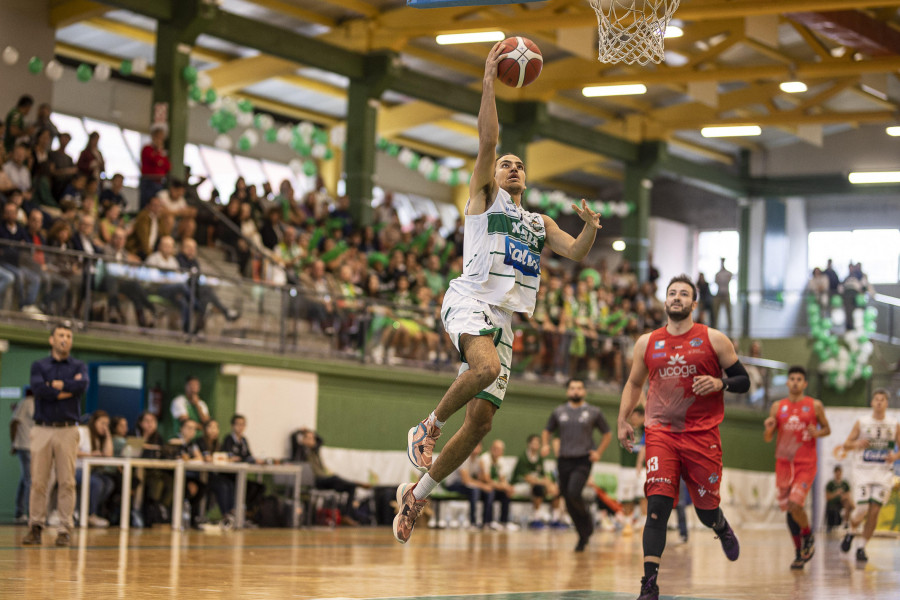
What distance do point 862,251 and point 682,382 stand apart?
3459 cm

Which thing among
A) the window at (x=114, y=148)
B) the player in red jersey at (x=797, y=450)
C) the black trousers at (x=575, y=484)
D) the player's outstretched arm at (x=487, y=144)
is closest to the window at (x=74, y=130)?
the window at (x=114, y=148)

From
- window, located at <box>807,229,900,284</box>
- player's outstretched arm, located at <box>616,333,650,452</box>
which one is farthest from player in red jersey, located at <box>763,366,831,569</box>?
window, located at <box>807,229,900,284</box>

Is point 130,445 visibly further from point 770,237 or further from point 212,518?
point 770,237

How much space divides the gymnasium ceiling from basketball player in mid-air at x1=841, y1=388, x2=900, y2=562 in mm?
9700

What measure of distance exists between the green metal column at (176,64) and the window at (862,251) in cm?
2482

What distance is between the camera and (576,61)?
2991 centimetres

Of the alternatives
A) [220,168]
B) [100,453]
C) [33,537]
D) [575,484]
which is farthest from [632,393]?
[220,168]

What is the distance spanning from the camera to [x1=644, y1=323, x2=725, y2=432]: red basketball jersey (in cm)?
862

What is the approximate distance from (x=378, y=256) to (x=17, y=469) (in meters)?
8.47

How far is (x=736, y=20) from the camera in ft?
87.6

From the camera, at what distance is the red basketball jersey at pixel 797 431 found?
13.9 meters

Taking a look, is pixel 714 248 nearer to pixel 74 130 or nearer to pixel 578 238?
pixel 74 130

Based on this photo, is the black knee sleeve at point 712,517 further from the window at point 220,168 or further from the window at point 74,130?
the window at point 220,168

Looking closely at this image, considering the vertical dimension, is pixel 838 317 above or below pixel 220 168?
below
